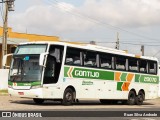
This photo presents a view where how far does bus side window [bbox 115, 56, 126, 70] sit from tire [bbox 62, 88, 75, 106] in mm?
4594

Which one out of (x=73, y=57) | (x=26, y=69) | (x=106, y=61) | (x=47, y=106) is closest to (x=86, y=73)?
(x=73, y=57)

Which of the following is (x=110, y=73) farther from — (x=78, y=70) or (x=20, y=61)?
(x=20, y=61)

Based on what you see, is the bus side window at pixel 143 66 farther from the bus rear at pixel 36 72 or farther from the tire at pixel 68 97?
the bus rear at pixel 36 72

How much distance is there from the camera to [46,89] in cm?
→ 2041

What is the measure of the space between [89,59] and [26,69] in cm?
395

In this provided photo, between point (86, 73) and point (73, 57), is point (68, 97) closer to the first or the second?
point (86, 73)

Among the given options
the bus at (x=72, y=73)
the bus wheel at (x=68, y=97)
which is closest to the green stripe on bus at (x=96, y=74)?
the bus at (x=72, y=73)

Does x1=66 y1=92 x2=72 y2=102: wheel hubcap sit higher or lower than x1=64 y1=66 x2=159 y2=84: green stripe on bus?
lower

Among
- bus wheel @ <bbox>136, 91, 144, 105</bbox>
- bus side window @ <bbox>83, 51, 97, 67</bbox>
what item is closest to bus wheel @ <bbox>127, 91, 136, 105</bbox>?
bus wheel @ <bbox>136, 91, 144, 105</bbox>

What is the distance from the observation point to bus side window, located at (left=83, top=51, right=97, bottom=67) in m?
22.8

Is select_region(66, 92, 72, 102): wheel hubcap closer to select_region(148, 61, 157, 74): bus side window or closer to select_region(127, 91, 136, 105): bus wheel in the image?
select_region(127, 91, 136, 105): bus wheel

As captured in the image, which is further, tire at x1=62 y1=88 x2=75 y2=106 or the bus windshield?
tire at x1=62 y1=88 x2=75 y2=106

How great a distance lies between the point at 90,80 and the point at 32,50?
3998 millimetres

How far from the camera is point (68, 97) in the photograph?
21.6m
